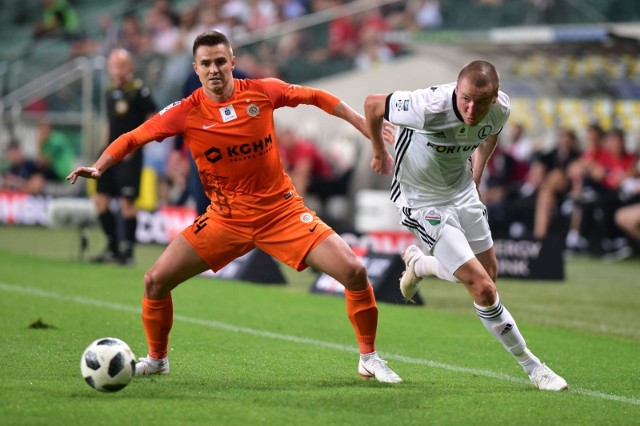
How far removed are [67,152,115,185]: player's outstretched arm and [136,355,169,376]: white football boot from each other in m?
1.29

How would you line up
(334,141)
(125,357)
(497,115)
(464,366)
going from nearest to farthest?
(125,357) < (497,115) < (464,366) < (334,141)

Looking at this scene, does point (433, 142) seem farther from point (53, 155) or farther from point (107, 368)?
point (53, 155)

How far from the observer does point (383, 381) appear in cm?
750

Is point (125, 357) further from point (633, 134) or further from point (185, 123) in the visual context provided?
point (633, 134)

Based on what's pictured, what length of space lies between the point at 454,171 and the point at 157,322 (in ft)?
7.27

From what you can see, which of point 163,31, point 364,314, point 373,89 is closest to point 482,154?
point 364,314

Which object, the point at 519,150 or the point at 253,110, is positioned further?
the point at 519,150

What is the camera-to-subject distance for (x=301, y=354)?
886 cm

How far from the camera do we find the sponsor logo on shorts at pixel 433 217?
7.69m

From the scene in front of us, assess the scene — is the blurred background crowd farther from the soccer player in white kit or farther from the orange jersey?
the orange jersey

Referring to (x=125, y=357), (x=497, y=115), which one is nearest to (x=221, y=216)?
(x=125, y=357)

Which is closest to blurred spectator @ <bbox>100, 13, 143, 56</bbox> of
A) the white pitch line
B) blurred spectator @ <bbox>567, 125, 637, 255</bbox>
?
blurred spectator @ <bbox>567, 125, 637, 255</bbox>

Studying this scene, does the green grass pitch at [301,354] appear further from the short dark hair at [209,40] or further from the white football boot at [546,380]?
the short dark hair at [209,40]

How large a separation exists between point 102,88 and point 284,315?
15.1 meters
